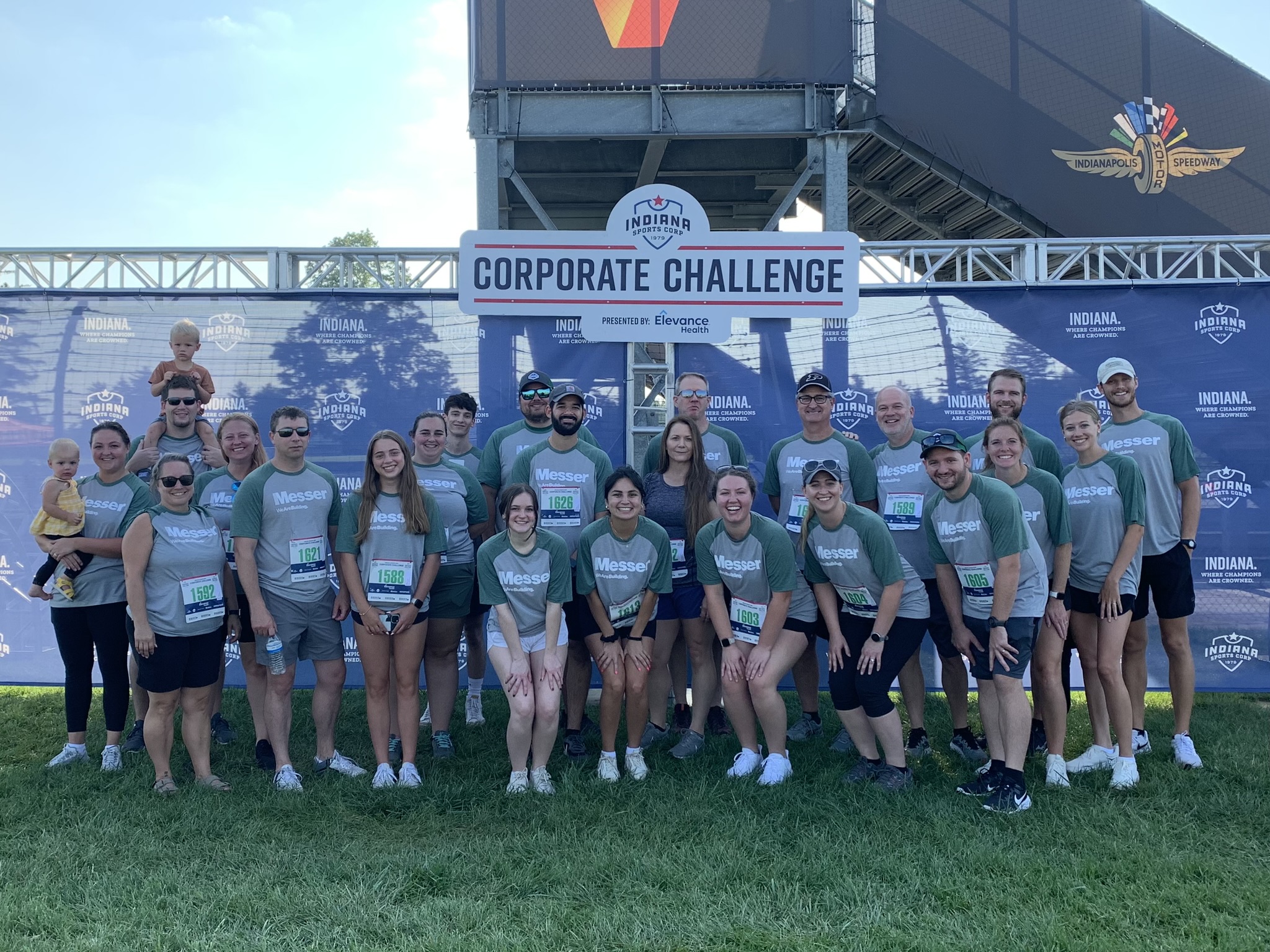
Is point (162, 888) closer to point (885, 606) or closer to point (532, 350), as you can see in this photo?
point (885, 606)

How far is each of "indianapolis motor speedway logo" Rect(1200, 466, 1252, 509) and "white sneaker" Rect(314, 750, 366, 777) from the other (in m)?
5.53

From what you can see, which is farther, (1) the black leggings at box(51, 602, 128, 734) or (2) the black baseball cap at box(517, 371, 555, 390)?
(2) the black baseball cap at box(517, 371, 555, 390)

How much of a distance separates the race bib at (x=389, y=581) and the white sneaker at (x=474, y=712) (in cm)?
141

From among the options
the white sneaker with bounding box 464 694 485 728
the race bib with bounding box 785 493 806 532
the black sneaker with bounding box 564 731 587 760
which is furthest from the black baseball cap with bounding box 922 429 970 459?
the white sneaker with bounding box 464 694 485 728

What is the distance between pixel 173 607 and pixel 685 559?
2.48m

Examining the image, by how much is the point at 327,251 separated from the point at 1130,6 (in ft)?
27.7

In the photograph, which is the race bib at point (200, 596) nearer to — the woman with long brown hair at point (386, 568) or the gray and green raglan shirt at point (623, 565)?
the woman with long brown hair at point (386, 568)

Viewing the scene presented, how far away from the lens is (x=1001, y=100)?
8945 mm

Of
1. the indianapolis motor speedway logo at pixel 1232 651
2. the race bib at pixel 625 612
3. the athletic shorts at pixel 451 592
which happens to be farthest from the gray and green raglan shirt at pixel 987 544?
the indianapolis motor speedway logo at pixel 1232 651

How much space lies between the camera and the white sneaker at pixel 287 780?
13.6 ft

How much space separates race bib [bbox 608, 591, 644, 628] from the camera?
4367mm

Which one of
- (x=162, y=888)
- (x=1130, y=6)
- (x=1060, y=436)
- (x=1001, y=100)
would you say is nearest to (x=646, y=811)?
(x=162, y=888)

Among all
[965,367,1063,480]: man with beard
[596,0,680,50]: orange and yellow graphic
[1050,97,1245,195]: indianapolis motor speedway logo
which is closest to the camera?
[965,367,1063,480]: man with beard

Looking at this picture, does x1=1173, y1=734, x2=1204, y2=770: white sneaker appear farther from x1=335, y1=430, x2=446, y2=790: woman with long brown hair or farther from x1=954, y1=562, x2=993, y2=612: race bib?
x1=335, y1=430, x2=446, y2=790: woman with long brown hair
